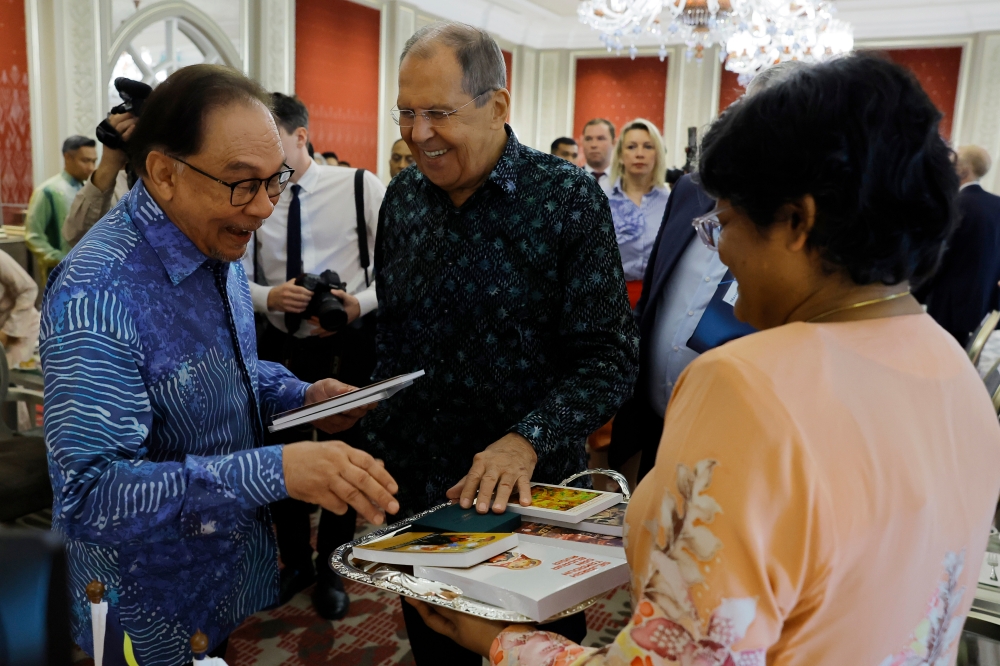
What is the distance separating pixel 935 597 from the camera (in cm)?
77

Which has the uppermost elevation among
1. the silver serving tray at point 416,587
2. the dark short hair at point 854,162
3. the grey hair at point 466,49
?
the grey hair at point 466,49

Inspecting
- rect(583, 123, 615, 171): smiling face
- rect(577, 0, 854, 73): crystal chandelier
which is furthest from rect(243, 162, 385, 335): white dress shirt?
rect(577, 0, 854, 73): crystal chandelier

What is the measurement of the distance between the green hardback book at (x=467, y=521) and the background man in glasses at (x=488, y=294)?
0.77 feet

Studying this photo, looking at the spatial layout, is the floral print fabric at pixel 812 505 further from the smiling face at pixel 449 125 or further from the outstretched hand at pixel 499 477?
the smiling face at pixel 449 125

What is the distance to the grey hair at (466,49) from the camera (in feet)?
4.70

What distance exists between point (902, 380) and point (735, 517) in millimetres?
220

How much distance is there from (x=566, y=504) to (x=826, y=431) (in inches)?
21.1

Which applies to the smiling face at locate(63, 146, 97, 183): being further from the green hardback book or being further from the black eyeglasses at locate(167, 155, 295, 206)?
the green hardback book

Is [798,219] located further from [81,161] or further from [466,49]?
[81,161]

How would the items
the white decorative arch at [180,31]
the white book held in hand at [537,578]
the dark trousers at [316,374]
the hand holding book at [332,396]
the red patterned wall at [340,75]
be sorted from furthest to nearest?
the red patterned wall at [340,75], the white decorative arch at [180,31], the dark trousers at [316,374], the hand holding book at [332,396], the white book held in hand at [537,578]

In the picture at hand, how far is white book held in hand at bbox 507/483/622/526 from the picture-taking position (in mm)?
1111

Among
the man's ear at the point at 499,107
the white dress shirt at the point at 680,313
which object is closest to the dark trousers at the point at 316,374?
the white dress shirt at the point at 680,313

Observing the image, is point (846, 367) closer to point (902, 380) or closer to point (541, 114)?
point (902, 380)

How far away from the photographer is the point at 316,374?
9.48 ft
